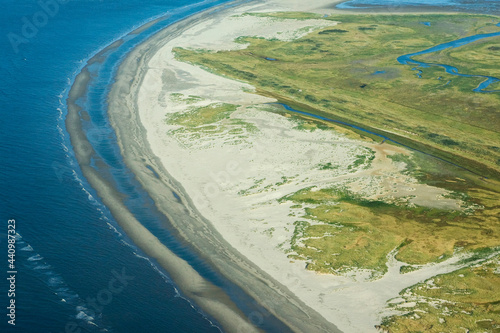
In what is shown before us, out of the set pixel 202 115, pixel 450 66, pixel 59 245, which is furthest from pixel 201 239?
pixel 450 66

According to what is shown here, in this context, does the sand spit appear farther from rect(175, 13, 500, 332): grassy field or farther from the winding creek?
the winding creek

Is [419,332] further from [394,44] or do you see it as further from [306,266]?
[394,44]

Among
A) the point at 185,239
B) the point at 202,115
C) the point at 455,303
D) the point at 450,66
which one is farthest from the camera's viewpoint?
the point at 450,66

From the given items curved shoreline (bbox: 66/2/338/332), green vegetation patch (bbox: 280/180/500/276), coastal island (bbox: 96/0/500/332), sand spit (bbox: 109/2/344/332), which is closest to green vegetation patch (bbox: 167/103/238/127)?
coastal island (bbox: 96/0/500/332)

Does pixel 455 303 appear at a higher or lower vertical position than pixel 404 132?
lower

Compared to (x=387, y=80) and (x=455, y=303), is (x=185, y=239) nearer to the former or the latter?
(x=455, y=303)

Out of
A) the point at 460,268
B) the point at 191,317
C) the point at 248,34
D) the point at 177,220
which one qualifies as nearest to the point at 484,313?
the point at 460,268
